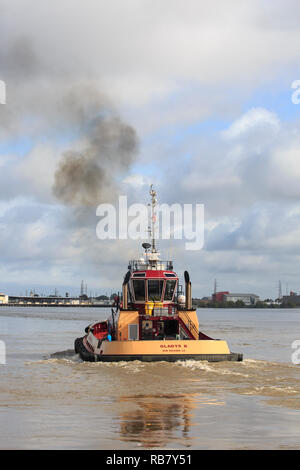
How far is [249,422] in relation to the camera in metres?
19.1

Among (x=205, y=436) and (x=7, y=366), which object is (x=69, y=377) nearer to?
(x=7, y=366)

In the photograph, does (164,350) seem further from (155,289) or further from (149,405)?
(149,405)

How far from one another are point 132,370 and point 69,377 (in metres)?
3.15

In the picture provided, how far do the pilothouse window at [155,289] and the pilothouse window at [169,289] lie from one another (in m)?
0.38

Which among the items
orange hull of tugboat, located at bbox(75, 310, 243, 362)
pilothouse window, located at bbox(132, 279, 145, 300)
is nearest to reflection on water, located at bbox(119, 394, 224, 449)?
orange hull of tugboat, located at bbox(75, 310, 243, 362)

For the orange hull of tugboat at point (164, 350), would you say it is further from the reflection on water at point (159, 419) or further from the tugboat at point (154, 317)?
the reflection on water at point (159, 419)

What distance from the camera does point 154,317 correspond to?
36969mm

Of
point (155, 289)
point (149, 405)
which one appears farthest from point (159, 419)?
point (155, 289)

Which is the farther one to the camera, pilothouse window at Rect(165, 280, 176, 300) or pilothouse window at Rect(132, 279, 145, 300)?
pilothouse window at Rect(165, 280, 176, 300)

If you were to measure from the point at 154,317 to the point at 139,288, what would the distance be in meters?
2.00

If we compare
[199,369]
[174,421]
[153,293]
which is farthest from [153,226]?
[174,421]

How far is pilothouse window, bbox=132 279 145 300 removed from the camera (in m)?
37.5

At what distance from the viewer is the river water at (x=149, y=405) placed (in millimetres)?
16391

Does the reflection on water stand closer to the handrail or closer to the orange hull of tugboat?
the orange hull of tugboat
